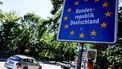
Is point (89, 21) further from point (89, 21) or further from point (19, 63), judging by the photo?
point (19, 63)

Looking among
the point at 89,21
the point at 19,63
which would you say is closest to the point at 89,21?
the point at 89,21

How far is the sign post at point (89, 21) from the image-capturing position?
385 centimetres

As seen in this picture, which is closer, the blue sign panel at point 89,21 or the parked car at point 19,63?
the blue sign panel at point 89,21

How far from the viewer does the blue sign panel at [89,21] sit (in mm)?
3850

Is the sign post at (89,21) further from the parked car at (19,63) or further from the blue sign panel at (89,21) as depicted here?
the parked car at (19,63)

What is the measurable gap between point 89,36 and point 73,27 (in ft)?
1.21

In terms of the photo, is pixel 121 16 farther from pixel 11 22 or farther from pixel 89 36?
pixel 11 22

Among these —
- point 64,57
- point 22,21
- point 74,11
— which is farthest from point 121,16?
point 64,57

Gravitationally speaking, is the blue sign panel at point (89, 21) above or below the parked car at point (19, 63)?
above

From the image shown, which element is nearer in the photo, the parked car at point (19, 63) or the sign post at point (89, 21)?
the sign post at point (89, 21)

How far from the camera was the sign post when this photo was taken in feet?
12.6

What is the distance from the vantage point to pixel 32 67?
2211 cm

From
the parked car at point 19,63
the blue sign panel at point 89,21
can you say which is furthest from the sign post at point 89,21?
the parked car at point 19,63

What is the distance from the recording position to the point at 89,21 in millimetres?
4082
